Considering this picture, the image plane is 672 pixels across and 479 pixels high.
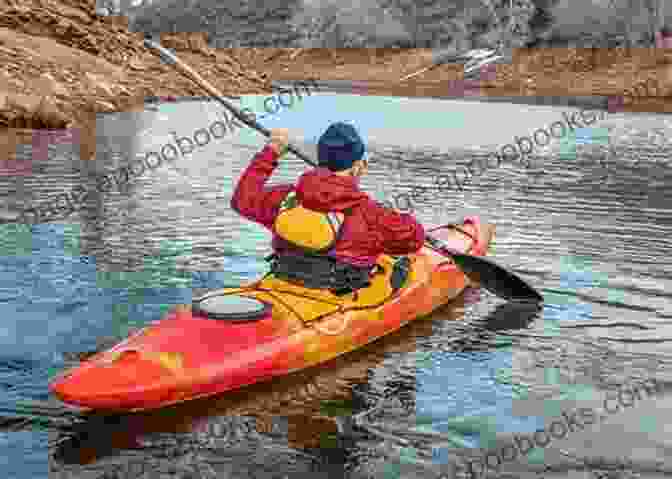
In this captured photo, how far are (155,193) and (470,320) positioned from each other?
7151 mm

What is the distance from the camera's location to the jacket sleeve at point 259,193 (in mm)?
7277

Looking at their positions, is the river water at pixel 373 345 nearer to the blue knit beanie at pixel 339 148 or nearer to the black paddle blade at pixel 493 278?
the black paddle blade at pixel 493 278

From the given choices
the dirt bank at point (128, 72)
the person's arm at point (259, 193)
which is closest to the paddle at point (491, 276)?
the person's arm at point (259, 193)

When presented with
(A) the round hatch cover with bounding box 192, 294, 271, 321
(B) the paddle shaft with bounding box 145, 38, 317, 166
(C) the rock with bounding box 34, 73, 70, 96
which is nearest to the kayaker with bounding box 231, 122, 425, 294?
(A) the round hatch cover with bounding box 192, 294, 271, 321

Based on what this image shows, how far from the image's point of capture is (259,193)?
7.30m

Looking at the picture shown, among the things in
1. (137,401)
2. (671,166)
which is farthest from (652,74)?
(137,401)

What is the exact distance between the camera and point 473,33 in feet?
219

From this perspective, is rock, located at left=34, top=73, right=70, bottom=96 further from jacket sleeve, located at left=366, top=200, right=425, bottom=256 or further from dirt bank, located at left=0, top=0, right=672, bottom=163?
jacket sleeve, located at left=366, top=200, right=425, bottom=256

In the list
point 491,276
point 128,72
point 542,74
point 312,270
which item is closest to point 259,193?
point 312,270

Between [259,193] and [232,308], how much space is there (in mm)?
1012

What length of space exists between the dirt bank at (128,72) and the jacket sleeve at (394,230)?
36.5 feet

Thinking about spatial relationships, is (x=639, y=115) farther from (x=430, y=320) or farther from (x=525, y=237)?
(x=430, y=320)

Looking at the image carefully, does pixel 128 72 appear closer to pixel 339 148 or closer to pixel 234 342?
pixel 339 148

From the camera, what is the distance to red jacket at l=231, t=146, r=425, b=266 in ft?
23.1
